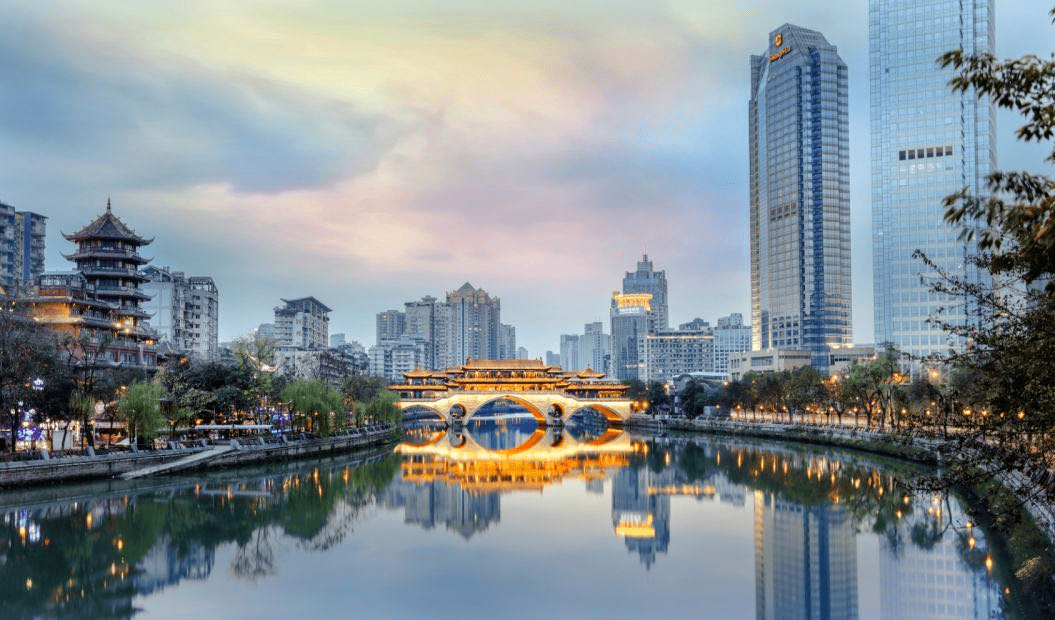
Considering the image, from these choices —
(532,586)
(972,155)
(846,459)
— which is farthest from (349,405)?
(972,155)

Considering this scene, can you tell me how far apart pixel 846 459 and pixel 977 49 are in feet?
200

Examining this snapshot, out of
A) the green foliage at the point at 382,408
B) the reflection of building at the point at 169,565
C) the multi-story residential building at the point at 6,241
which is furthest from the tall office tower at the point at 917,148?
the multi-story residential building at the point at 6,241

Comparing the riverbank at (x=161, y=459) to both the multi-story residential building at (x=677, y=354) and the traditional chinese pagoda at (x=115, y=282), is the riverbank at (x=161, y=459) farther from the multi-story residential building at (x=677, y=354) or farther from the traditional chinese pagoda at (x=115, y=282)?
the multi-story residential building at (x=677, y=354)

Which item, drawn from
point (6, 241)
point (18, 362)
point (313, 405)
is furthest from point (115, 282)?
point (6, 241)

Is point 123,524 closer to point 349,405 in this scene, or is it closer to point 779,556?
point 779,556

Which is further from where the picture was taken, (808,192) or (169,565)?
(808,192)

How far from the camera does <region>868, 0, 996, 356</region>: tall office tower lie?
3509 inches


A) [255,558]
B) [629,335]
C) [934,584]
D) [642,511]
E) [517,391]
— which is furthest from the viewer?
[629,335]

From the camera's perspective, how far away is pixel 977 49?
85.8 meters

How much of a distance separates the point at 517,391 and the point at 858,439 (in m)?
40.0

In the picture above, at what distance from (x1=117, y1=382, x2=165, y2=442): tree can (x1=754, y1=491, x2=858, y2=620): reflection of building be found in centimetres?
2366

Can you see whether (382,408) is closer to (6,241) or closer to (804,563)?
(6,241)

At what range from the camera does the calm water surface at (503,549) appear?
17453mm

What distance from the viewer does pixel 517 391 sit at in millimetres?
82562
